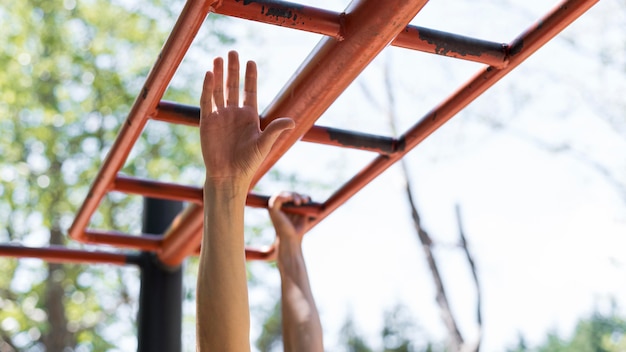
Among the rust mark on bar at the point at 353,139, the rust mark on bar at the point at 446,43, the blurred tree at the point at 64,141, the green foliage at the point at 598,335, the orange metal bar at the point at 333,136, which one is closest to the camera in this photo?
the rust mark on bar at the point at 446,43

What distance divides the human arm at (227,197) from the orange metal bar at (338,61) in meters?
0.08

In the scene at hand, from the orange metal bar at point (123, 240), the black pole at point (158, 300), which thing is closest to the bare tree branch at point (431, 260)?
the black pole at point (158, 300)

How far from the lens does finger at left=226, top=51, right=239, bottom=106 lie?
4.38 feet

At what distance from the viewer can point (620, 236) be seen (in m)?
5.63

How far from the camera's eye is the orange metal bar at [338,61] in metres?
1.08

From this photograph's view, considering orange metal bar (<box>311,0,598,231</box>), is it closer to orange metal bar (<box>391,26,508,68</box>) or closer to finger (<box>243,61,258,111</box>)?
orange metal bar (<box>391,26,508,68</box>)

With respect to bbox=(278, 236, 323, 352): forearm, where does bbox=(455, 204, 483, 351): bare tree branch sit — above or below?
above

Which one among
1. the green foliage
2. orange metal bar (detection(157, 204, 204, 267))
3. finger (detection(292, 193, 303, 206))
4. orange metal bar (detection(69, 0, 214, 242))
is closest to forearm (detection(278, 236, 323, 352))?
finger (detection(292, 193, 303, 206))

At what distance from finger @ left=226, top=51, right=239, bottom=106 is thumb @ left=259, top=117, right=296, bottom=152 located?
0.44 ft

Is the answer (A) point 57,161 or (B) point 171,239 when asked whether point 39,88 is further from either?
(B) point 171,239

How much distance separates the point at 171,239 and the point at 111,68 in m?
5.66

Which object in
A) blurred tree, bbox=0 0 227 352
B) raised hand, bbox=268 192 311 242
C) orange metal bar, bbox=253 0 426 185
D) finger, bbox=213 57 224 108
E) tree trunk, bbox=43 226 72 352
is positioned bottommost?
orange metal bar, bbox=253 0 426 185

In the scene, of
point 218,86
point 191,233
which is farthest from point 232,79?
point 191,233

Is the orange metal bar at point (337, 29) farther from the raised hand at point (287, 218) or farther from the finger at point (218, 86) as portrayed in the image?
the raised hand at point (287, 218)
